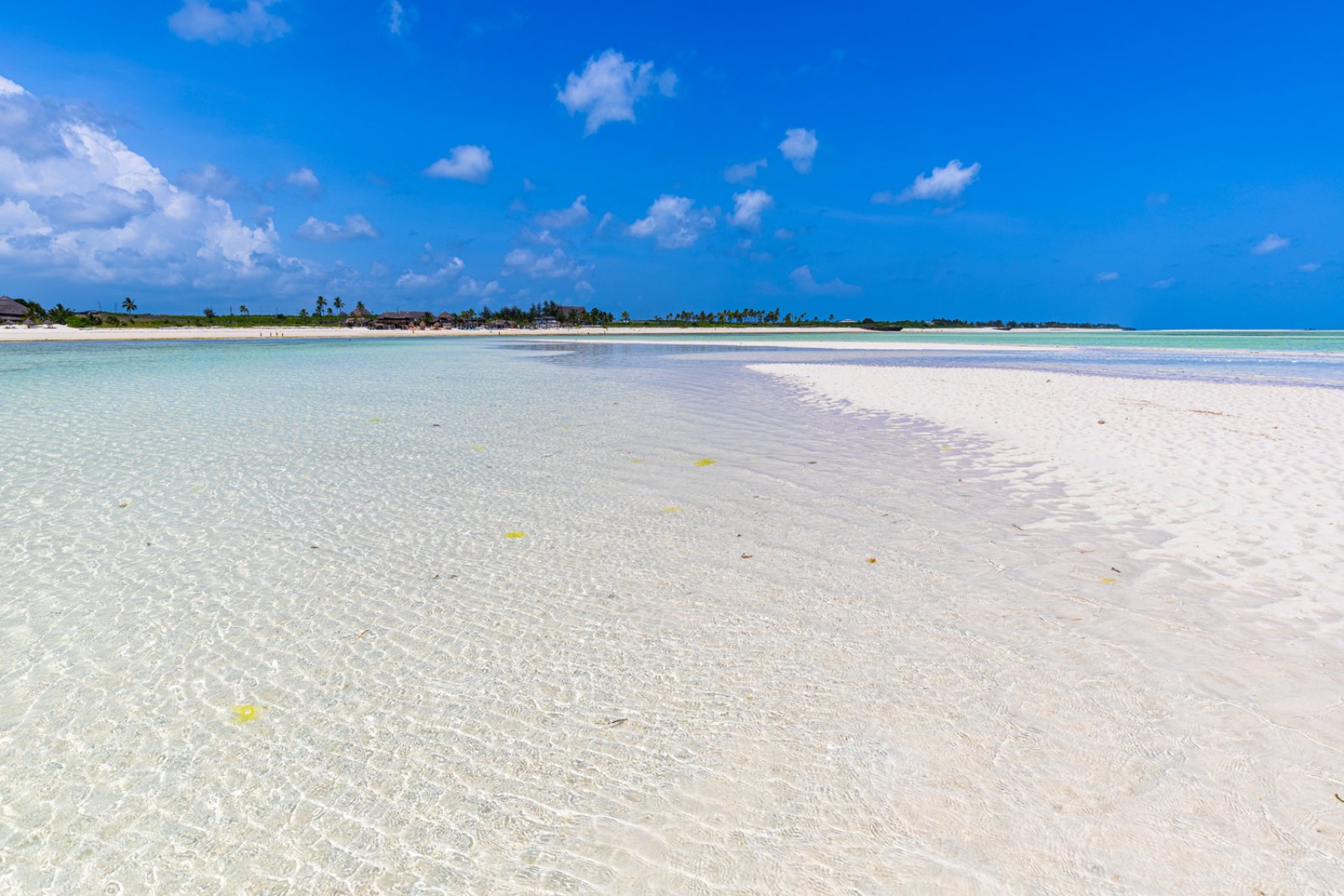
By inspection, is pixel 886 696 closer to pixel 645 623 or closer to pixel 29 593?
pixel 645 623

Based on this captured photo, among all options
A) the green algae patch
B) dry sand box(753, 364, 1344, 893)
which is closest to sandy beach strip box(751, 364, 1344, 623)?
dry sand box(753, 364, 1344, 893)

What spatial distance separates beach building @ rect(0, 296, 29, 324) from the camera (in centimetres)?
8719

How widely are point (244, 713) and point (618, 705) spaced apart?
180 cm

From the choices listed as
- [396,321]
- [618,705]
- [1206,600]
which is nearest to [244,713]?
[618,705]

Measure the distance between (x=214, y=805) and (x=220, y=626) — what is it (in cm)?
186

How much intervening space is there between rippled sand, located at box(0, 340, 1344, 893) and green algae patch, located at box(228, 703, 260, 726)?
0.02 m

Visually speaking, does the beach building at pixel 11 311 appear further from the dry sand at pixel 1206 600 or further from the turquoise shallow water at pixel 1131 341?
the dry sand at pixel 1206 600

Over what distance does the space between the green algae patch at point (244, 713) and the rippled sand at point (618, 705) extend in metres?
0.02

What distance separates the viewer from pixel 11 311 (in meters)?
89.7

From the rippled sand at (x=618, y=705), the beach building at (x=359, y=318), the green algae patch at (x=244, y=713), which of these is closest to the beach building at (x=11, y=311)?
the beach building at (x=359, y=318)

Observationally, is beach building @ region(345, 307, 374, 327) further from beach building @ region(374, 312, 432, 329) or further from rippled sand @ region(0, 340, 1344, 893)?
rippled sand @ region(0, 340, 1344, 893)

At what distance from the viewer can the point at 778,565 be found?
198 inches

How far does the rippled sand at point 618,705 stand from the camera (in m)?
2.32

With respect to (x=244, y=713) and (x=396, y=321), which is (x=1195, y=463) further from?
(x=396, y=321)
